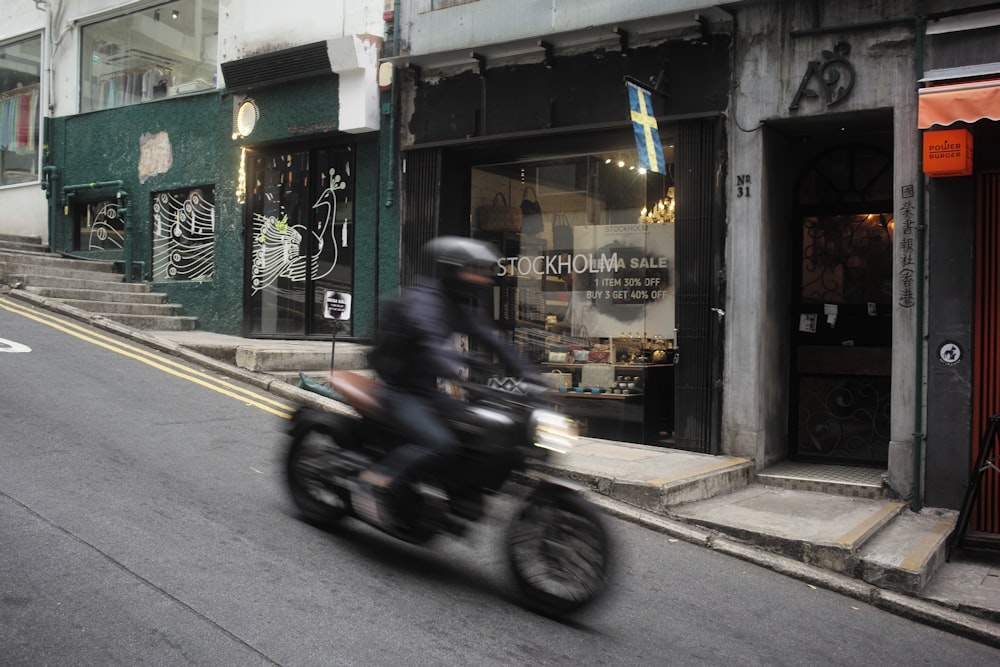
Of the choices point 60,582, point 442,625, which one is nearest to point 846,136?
point 442,625

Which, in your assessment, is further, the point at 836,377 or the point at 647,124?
the point at 836,377

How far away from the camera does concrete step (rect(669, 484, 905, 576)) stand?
21.6ft

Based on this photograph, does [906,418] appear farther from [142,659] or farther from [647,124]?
[142,659]

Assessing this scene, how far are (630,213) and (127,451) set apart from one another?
6.28 meters

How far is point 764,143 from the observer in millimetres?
9258

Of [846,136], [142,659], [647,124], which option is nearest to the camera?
[142,659]

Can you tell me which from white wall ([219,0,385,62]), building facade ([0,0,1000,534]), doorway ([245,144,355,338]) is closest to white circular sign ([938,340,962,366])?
building facade ([0,0,1000,534])

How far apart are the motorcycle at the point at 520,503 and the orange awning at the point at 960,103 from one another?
5.03 m

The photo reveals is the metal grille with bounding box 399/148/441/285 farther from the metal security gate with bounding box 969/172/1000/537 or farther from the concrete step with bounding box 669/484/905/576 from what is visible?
the metal security gate with bounding box 969/172/1000/537

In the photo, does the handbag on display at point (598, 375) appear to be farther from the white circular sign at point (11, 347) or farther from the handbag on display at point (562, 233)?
the white circular sign at point (11, 347)

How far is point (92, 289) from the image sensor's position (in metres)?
14.6

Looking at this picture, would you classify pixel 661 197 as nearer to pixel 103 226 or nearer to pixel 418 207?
pixel 418 207

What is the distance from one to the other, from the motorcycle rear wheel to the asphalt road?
0.16 metres

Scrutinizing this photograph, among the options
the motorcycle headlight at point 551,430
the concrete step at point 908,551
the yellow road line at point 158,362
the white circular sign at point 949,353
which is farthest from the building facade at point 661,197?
the motorcycle headlight at point 551,430
